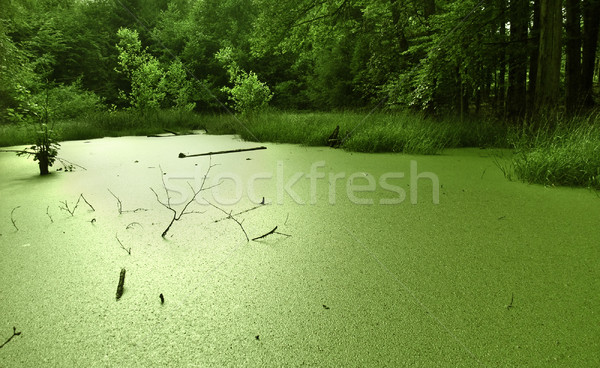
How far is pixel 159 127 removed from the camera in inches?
258

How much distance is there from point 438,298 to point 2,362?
889 mm

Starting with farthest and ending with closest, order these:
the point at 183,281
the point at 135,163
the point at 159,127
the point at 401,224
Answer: the point at 159,127
the point at 135,163
the point at 401,224
the point at 183,281

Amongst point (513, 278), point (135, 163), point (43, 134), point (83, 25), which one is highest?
point (83, 25)

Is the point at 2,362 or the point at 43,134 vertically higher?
the point at 43,134

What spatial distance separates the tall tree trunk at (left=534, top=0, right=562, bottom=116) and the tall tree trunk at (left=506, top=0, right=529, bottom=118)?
1287mm

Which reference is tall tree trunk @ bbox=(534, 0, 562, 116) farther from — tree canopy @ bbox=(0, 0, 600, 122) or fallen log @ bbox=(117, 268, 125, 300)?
fallen log @ bbox=(117, 268, 125, 300)

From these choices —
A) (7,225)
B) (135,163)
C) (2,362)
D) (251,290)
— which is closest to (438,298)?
(251,290)

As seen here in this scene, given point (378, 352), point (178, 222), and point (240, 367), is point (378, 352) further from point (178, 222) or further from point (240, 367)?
point (178, 222)

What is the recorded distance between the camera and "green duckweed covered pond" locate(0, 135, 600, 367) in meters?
0.60

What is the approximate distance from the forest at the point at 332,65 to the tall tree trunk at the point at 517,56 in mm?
26

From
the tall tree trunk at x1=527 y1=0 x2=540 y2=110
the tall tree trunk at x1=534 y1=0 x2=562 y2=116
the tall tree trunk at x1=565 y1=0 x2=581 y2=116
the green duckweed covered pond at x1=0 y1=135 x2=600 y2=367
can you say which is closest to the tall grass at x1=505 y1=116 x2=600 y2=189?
the green duckweed covered pond at x1=0 y1=135 x2=600 y2=367

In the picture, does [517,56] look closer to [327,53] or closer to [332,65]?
[332,65]

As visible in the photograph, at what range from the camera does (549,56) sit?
127 inches

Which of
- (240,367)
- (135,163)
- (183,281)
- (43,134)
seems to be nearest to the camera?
(240,367)
